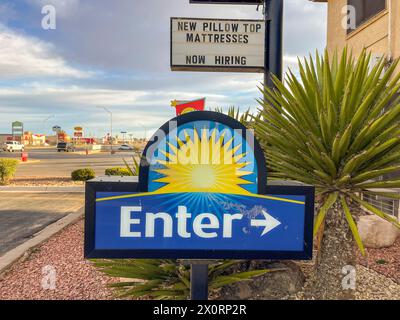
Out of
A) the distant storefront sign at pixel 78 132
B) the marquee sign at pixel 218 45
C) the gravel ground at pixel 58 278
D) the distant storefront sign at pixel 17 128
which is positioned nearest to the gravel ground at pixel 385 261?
the marquee sign at pixel 218 45

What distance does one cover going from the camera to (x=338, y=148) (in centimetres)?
307

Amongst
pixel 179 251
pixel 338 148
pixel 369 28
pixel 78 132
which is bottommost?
pixel 179 251

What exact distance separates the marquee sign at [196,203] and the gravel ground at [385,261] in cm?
270

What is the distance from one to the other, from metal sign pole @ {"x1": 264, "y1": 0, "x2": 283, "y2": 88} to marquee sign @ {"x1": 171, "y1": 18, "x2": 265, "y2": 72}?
0.10m

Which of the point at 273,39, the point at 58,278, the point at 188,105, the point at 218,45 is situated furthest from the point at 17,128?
the point at 273,39

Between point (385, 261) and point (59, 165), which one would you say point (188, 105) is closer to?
point (385, 261)

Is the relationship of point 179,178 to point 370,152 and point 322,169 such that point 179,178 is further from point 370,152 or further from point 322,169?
point 370,152

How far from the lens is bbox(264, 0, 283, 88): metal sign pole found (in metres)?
5.40

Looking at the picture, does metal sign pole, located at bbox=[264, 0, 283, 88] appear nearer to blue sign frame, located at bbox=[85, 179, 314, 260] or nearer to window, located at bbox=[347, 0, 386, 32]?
blue sign frame, located at bbox=[85, 179, 314, 260]

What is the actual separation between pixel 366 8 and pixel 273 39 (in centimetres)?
550

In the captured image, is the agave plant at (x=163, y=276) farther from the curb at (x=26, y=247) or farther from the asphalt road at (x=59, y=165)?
the asphalt road at (x=59, y=165)

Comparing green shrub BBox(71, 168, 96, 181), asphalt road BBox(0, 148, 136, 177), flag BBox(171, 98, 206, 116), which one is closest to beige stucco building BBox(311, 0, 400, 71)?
flag BBox(171, 98, 206, 116)

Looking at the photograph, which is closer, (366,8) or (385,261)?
(385,261)

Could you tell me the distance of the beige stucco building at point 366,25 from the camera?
24.9 feet
